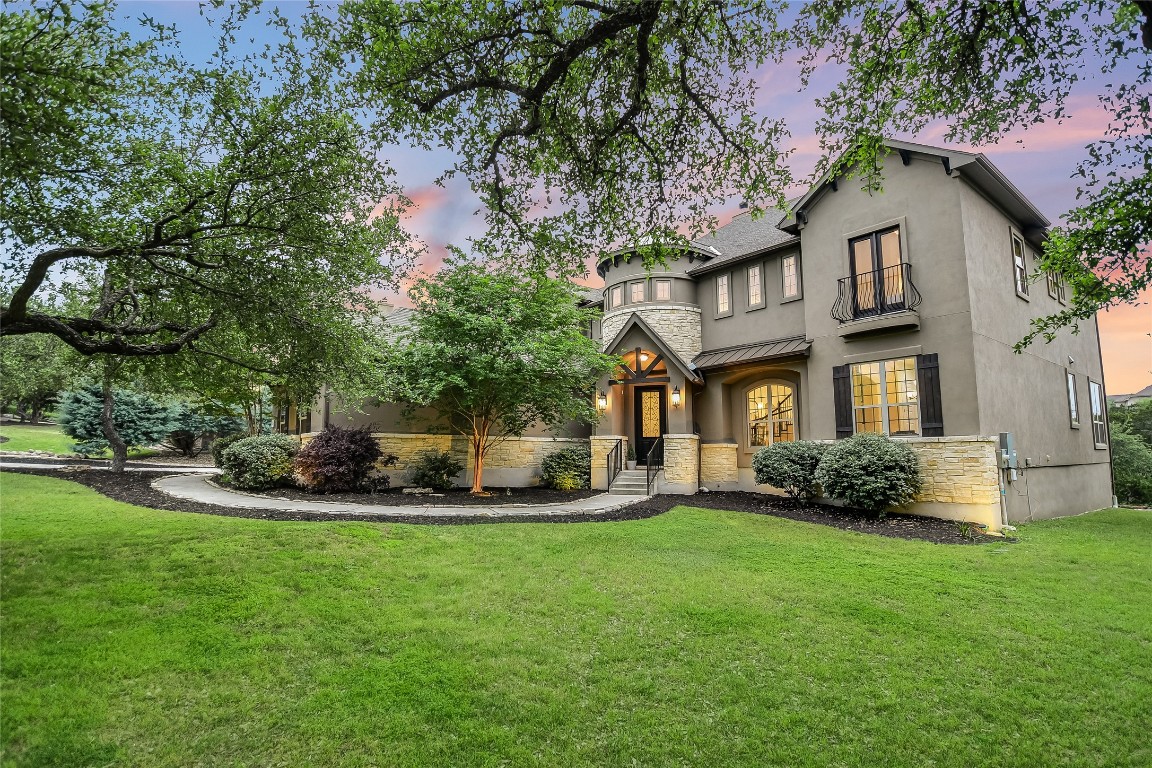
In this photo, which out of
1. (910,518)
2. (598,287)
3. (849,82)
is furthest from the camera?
(598,287)

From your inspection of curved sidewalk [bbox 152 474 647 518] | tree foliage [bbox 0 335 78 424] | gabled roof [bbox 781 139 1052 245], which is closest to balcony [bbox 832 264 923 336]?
gabled roof [bbox 781 139 1052 245]

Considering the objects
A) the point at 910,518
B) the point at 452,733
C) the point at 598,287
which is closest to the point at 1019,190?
the point at 910,518

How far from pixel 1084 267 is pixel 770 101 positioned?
483cm

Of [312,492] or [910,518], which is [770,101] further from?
[312,492]

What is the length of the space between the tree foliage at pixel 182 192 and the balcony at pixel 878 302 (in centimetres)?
1097

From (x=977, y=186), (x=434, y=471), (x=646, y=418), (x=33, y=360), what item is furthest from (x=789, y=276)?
(x=33, y=360)

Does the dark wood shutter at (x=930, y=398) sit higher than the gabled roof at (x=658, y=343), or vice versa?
the gabled roof at (x=658, y=343)

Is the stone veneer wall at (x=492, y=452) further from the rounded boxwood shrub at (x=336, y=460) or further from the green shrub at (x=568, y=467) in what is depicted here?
the rounded boxwood shrub at (x=336, y=460)

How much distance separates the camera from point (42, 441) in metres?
23.5

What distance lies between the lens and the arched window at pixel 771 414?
605 inches


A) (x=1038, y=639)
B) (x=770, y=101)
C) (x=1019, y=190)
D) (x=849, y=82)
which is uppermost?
(x=1019, y=190)

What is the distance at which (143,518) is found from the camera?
8.02m

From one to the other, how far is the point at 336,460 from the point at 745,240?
14.1 metres

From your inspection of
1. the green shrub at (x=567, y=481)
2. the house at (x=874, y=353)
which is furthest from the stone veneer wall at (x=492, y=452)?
the green shrub at (x=567, y=481)
